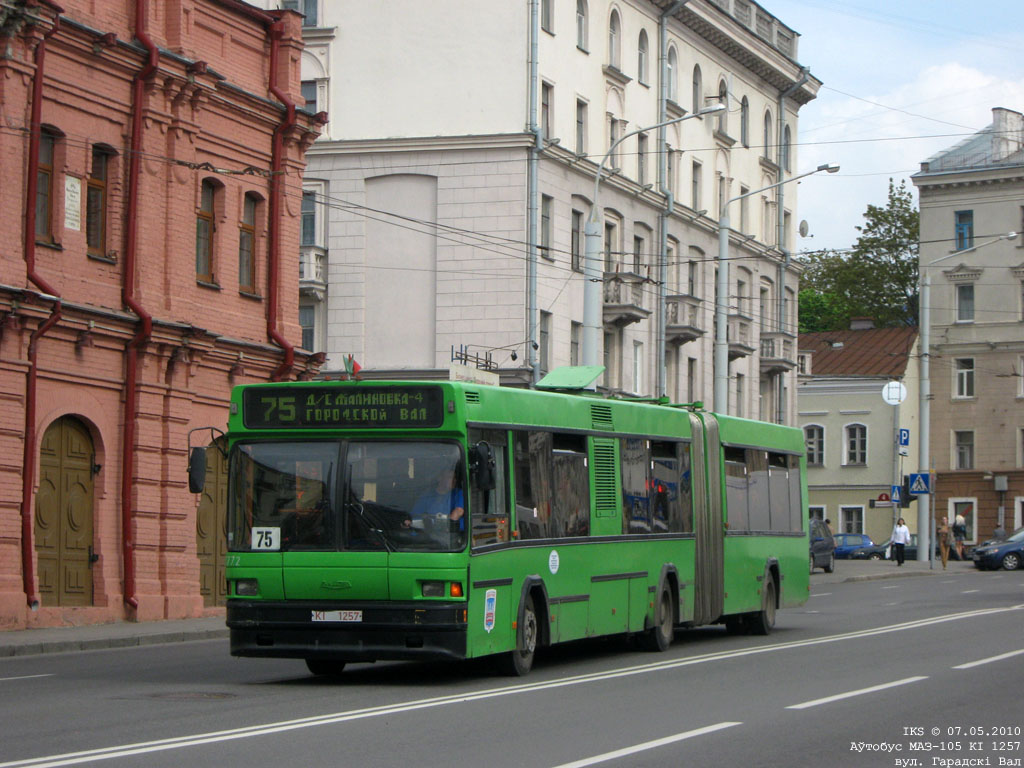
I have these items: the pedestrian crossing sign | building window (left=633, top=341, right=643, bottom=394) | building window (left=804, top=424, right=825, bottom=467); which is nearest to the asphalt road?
the pedestrian crossing sign

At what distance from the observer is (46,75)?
2527 centimetres

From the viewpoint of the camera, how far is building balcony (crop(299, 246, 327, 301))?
144 ft

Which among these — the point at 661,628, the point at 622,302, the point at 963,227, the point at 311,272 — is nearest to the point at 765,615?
the point at 661,628

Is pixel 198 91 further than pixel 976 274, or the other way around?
pixel 976 274

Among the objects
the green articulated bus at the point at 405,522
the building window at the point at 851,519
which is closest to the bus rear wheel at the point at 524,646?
the green articulated bus at the point at 405,522

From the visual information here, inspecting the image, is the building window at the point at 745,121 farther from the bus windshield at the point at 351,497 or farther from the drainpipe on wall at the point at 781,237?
the bus windshield at the point at 351,497

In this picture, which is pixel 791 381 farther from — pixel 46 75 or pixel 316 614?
pixel 316 614

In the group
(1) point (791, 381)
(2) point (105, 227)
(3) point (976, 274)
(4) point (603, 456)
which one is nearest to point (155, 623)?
(2) point (105, 227)

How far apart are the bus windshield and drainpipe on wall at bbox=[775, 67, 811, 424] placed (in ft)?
153

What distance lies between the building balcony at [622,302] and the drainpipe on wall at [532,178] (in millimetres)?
3215

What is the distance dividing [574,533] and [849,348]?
6730cm

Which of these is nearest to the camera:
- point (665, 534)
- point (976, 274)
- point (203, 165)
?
point (665, 534)

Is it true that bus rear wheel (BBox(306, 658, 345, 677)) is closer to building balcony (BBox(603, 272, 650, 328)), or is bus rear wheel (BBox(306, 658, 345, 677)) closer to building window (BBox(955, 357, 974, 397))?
building balcony (BBox(603, 272, 650, 328))

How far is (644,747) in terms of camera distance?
11.1 metres
